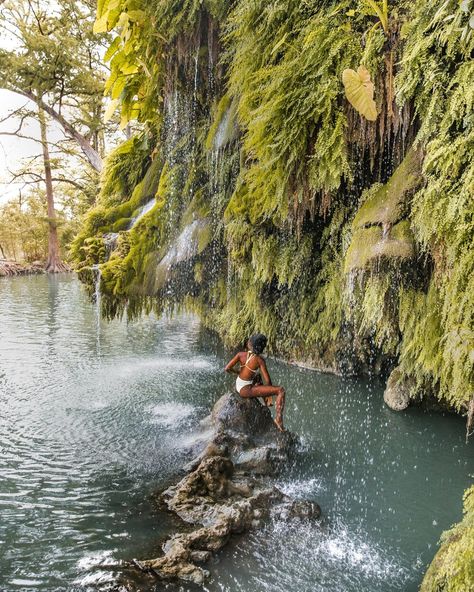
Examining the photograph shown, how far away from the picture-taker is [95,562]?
382 cm

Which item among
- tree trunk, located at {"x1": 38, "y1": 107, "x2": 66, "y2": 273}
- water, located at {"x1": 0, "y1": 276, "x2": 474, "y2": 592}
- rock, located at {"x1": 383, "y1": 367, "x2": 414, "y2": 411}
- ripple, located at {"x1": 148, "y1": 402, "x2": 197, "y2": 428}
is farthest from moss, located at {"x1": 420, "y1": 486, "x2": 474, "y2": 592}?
tree trunk, located at {"x1": 38, "y1": 107, "x2": 66, "y2": 273}

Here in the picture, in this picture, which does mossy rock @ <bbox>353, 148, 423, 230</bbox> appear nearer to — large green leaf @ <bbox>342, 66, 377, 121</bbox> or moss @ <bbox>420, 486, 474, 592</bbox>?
large green leaf @ <bbox>342, 66, 377, 121</bbox>

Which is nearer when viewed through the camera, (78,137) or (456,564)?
(456,564)

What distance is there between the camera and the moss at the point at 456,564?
8.35 ft

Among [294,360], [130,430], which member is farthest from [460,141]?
[294,360]

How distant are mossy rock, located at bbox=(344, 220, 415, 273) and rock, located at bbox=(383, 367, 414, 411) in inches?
119

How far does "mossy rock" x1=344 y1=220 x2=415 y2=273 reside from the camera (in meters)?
4.77

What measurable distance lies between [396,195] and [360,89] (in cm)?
116

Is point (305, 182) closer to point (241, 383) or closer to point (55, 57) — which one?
point (241, 383)

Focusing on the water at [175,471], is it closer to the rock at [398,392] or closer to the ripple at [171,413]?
the ripple at [171,413]

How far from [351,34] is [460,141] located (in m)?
2.07

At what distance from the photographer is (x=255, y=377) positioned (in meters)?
5.97

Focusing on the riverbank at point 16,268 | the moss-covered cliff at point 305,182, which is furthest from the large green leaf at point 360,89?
the riverbank at point 16,268

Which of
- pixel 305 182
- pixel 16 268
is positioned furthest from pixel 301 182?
pixel 16 268
